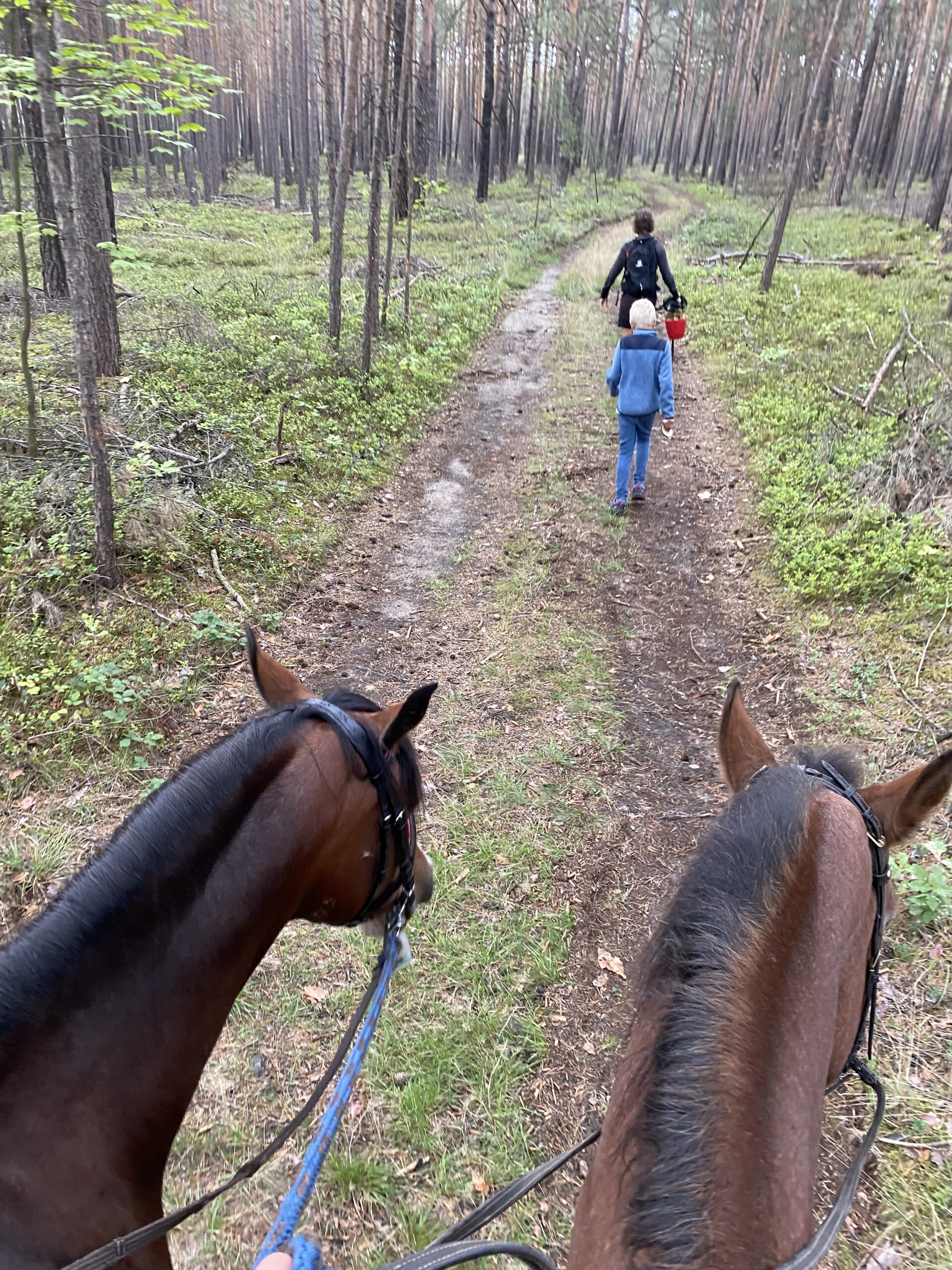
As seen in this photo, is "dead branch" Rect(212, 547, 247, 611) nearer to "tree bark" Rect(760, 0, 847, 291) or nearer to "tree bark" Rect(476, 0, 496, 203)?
"tree bark" Rect(760, 0, 847, 291)

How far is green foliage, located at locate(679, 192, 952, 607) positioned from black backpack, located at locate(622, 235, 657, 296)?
207 cm

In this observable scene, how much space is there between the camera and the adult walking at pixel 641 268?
29.8ft

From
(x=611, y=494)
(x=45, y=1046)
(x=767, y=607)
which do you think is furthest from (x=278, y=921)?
(x=611, y=494)

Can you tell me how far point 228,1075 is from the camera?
2977 mm

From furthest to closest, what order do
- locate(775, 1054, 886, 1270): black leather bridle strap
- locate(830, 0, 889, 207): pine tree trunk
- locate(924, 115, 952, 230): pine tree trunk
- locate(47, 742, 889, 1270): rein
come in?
locate(830, 0, 889, 207): pine tree trunk
locate(924, 115, 952, 230): pine tree trunk
locate(47, 742, 889, 1270): rein
locate(775, 1054, 886, 1270): black leather bridle strap

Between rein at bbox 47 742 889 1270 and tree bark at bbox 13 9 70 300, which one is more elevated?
tree bark at bbox 13 9 70 300

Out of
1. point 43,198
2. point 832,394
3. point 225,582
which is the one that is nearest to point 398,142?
point 43,198

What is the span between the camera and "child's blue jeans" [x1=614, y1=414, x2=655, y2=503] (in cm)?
734

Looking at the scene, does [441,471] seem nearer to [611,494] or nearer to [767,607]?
[611,494]

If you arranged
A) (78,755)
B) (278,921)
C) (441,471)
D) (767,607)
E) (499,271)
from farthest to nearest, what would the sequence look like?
(499,271)
(441,471)
(767,607)
(78,755)
(278,921)

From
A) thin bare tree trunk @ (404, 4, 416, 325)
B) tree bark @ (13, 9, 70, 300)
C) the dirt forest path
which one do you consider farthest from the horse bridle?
thin bare tree trunk @ (404, 4, 416, 325)

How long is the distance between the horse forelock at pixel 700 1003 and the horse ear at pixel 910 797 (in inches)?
10.8

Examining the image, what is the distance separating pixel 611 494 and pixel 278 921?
708 cm

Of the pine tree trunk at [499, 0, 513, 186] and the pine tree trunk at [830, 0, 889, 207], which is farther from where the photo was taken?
the pine tree trunk at [830, 0, 889, 207]
